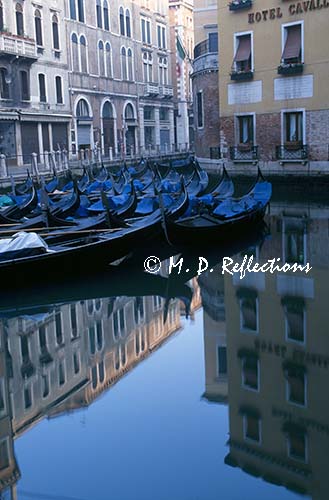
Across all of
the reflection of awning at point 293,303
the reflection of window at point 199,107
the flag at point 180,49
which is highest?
the flag at point 180,49

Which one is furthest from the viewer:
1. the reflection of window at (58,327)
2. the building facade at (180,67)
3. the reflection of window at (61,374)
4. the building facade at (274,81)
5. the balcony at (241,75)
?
the building facade at (180,67)

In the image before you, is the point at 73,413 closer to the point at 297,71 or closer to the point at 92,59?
the point at 297,71

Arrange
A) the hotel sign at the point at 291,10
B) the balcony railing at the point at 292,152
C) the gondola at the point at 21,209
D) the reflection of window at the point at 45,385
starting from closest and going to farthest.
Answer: the reflection of window at the point at 45,385
the gondola at the point at 21,209
the hotel sign at the point at 291,10
the balcony railing at the point at 292,152

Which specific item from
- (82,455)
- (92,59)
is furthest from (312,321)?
(92,59)

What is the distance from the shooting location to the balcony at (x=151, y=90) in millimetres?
20172

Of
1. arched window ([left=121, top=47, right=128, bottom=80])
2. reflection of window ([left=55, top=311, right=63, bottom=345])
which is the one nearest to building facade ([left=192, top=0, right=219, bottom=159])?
arched window ([left=121, top=47, right=128, bottom=80])

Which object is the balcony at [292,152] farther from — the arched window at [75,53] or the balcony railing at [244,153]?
the arched window at [75,53]

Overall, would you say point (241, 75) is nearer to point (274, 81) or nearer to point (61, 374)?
point (274, 81)

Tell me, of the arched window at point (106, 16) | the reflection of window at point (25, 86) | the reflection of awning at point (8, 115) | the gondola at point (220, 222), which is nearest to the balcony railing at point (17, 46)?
the reflection of window at point (25, 86)

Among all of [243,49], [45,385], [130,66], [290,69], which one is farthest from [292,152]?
[130,66]

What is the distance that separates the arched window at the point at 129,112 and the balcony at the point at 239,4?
8915 mm

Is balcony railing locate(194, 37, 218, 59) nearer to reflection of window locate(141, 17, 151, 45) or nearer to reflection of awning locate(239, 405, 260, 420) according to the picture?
reflection of window locate(141, 17, 151, 45)

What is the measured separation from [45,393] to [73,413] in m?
0.30

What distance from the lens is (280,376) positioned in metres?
3.19
